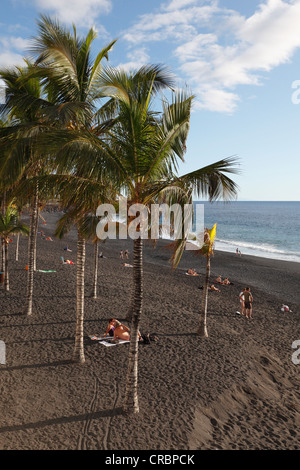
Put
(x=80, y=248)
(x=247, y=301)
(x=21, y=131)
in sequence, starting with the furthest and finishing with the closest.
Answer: (x=247, y=301)
(x=80, y=248)
(x=21, y=131)

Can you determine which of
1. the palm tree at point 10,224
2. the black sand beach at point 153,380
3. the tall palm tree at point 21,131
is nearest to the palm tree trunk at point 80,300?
the black sand beach at point 153,380

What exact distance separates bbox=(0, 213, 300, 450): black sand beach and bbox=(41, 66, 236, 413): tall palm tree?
1.40 meters

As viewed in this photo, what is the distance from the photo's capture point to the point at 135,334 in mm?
8023

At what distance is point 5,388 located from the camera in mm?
9039

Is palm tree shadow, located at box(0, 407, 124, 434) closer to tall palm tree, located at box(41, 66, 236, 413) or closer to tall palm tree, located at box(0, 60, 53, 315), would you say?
tall palm tree, located at box(41, 66, 236, 413)

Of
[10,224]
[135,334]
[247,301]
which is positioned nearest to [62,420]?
[135,334]

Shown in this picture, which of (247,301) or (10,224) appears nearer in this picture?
(10,224)

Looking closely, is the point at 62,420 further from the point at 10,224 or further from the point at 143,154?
the point at 10,224

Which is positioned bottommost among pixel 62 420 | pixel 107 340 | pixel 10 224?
pixel 62 420

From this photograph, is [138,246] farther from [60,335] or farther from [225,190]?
[60,335]

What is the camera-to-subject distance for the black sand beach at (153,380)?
7742 millimetres

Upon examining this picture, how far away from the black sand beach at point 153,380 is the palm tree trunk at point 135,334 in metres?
0.38

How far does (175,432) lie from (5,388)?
15.5 ft

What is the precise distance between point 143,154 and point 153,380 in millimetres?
6783
